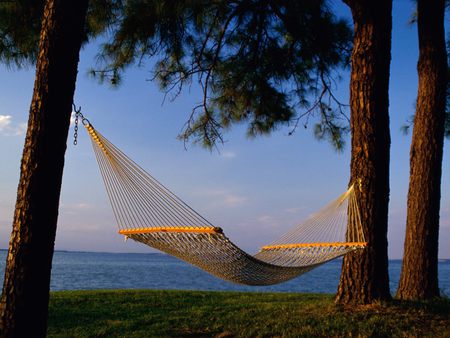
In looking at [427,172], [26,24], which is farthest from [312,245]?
[26,24]

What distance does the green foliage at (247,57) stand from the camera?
17.1ft

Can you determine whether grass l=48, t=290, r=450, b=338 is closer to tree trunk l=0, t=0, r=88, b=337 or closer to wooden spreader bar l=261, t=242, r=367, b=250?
wooden spreader bar l=261, t=242, r=367, b=250

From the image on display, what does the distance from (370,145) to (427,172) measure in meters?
0.80

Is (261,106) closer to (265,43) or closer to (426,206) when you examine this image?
(265,43)

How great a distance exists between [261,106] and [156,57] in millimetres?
1353

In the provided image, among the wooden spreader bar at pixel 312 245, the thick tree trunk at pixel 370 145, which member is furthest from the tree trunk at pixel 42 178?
the thick tree trunk at pixel 370 145

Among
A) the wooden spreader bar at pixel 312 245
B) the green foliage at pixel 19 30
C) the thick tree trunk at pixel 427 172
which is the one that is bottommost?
the wooden spreader bar at pixel 312 245

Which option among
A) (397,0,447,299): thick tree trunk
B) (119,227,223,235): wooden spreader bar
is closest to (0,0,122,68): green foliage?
(119,227,223,235): wooden spreader bar

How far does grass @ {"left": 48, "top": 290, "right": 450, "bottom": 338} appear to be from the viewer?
3221mm

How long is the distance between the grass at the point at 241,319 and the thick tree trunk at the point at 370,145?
0.20 metres

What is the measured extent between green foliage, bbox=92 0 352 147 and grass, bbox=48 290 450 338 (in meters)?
2.13

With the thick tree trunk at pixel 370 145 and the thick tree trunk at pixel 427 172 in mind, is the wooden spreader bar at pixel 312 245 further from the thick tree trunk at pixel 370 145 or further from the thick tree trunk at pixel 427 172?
the thick tree trunk at pixel 427 172

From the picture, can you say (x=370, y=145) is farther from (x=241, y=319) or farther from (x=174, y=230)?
(x=174, y=230)

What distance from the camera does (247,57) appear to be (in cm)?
→ 582
